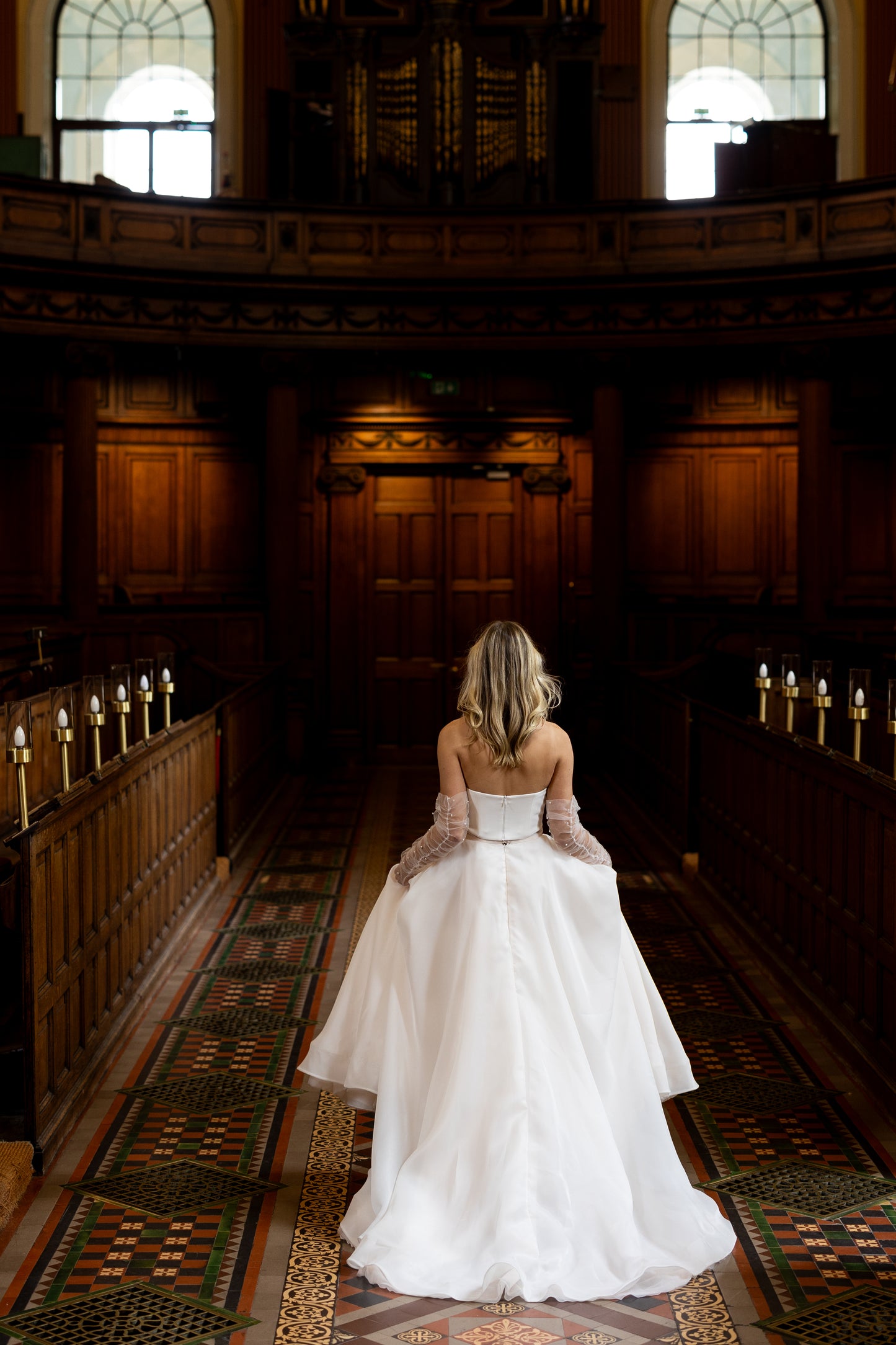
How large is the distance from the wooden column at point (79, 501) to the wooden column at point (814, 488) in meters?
6.09

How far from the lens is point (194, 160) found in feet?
47.0

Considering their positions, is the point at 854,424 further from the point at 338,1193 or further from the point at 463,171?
the point at 338,1193

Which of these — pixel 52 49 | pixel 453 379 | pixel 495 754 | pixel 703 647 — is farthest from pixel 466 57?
pixel 495 754

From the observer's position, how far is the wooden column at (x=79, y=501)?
12070mm

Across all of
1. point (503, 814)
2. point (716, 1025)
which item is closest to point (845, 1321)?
point (503, 814)

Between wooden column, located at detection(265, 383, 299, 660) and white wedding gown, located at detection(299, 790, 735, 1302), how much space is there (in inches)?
353

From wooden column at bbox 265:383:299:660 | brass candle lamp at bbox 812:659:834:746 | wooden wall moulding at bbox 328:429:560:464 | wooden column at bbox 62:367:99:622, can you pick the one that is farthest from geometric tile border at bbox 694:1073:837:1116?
wooden wall moulding at bbox 328:429:560:464

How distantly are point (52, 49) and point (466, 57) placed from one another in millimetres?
4246

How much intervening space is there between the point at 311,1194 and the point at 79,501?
908 cm

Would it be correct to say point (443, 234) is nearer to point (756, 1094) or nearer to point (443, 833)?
point (756, 1094)

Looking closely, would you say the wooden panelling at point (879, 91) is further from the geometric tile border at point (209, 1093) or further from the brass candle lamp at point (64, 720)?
the geometric tile border at point (209, 1093)

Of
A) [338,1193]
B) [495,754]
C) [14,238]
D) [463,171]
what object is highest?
[463,171]

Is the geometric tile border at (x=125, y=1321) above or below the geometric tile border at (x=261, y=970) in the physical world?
below

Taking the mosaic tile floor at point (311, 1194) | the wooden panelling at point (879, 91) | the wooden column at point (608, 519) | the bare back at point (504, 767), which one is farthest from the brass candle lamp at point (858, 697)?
the wooden panelling at point (879, 91)
